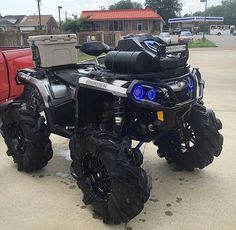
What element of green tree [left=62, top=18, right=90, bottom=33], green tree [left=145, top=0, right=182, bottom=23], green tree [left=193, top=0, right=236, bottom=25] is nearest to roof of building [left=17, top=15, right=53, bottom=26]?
green tree [left=145, top=0, right=182, bottom=23]

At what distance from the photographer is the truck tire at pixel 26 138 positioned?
4.13m

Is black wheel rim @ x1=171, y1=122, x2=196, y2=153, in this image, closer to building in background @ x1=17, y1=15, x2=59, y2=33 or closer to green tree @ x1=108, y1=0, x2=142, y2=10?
building in background @ x1=17, y1=15, x2=59, y2=33

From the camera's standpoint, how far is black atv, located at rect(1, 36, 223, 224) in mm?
3033

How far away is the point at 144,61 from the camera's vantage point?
3.12 m

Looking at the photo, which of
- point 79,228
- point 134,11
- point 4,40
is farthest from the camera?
point 134,11

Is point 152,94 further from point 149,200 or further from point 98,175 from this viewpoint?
point 149,200

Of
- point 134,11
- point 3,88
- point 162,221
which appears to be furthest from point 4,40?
point 134,11

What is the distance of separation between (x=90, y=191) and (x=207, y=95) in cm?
597

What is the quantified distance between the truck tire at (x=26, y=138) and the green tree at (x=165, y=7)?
91135 millimetres

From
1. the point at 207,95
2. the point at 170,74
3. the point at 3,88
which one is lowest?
the point at 207,95

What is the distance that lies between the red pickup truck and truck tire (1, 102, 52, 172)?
7.85 ft

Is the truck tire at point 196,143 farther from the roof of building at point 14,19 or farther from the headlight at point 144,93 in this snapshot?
the roof of building at point 14,19

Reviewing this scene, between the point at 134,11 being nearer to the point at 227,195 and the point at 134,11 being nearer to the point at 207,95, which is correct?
the point at 207,95

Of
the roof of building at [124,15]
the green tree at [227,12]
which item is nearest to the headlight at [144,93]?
the roof of building at [124,15]
